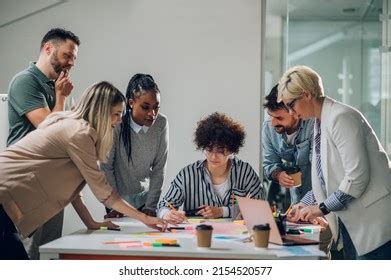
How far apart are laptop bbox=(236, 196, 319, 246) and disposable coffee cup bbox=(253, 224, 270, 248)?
0.03 meters

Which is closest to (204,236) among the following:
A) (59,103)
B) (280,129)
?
(59,103)

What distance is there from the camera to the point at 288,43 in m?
3.97

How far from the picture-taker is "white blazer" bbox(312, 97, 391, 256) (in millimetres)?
2432

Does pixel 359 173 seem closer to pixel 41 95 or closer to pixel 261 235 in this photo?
pixel 261 235

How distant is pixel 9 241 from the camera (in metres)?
2.32

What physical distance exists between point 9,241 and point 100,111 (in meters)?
0.52

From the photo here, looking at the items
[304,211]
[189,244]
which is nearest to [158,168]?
[304,211]

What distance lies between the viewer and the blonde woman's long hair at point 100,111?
2.41 m

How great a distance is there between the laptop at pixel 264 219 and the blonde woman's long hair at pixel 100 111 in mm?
501

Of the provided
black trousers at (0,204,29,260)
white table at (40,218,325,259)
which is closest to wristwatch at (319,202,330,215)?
white table at (40,218,325,259)

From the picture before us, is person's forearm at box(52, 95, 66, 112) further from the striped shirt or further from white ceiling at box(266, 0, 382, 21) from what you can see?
white ceiling at box(266, 0, 382, 21)

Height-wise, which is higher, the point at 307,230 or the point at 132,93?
the point at 132,93

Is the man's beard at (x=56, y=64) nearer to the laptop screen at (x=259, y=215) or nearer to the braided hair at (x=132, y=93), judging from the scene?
the braided hair at (x=132, y=93)

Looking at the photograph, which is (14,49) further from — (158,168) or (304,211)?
(304,211)
